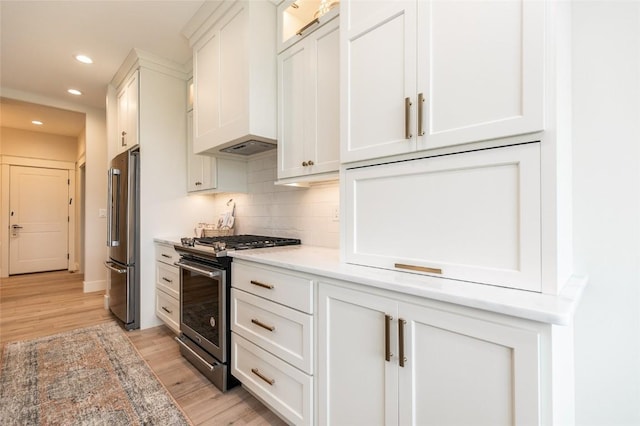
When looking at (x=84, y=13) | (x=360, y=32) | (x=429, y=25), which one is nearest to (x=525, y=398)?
(x=429, y=25)

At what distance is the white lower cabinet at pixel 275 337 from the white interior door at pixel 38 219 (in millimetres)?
6314

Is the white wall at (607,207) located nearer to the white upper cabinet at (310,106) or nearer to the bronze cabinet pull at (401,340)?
the bronze cabinet pull at (401,340)

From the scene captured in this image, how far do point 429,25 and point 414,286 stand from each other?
0.98m

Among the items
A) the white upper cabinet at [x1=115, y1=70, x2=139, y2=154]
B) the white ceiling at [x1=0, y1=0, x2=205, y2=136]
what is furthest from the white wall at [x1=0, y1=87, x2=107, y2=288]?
the white upper cabinet at [x1=115, y1=70, x2=139, y2=154]

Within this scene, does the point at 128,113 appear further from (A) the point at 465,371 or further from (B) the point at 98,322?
(A) the point at 465,371

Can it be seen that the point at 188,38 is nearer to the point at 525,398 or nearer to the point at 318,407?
the point at 318,407

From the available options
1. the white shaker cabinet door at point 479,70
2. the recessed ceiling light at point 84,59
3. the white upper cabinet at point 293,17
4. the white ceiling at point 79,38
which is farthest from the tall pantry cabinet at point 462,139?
the recessed ceiling light at point 84,59

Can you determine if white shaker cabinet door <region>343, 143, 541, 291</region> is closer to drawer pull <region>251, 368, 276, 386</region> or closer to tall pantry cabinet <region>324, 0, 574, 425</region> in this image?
tall pantry cabinet <region>324, 0, 574, 425</region>

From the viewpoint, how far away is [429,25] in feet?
3.86

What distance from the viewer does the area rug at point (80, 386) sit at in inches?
67.9

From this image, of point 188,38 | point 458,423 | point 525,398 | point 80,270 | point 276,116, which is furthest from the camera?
point 80,270

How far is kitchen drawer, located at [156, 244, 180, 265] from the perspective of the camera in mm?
2812

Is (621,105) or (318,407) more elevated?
(621,105)

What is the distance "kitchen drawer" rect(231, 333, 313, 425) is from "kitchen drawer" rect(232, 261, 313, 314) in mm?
320
